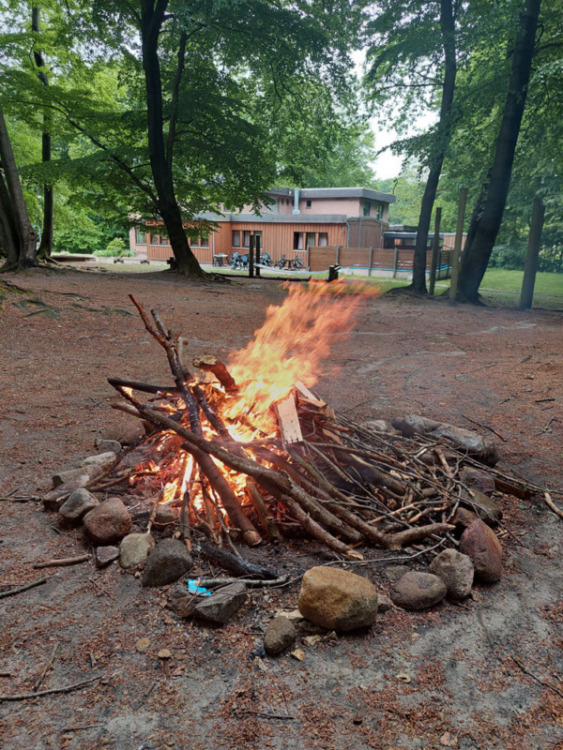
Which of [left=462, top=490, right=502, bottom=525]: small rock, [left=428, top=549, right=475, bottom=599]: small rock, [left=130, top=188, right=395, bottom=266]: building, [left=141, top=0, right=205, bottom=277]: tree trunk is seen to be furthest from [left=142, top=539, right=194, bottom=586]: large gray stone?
[left=130, top=188, right=395, bottom=266]: building

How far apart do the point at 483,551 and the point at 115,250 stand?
45903mm

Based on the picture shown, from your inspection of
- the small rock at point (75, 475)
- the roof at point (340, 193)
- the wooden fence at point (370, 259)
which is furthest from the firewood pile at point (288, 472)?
the roof at point (340, 193)

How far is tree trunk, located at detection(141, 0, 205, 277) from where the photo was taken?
16.1 metres

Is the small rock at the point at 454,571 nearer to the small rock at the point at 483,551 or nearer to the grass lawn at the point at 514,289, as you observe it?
the small rock at the point at 483,551

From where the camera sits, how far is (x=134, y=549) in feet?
10.6

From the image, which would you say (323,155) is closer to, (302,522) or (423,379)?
(423,379)

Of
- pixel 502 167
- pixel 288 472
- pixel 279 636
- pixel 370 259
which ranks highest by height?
pixel 502 167

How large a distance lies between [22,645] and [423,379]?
21.9 feet

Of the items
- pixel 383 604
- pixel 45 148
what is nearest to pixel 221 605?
pixel 383 604

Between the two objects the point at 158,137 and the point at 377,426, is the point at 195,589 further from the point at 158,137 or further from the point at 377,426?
the point at 158,137

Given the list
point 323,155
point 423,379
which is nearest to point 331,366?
point 423,379

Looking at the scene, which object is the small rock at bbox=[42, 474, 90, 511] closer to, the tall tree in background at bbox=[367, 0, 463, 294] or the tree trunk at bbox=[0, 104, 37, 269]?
the tree trunk at bbox=[0, 104, 37, 269]

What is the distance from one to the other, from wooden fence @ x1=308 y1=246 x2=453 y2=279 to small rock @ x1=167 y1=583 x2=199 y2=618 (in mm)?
30913

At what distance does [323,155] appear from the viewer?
19641mm
